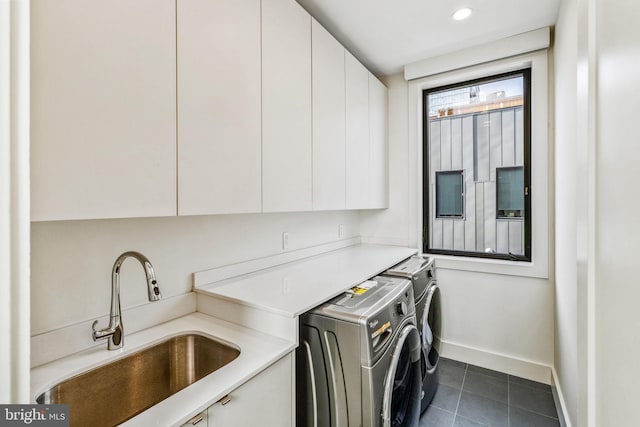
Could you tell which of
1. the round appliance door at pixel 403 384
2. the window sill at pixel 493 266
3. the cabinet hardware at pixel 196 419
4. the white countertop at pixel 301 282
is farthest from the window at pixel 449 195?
the cabinet hardware at pixel 196 419

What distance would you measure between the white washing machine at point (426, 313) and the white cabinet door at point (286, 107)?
861 millimetres

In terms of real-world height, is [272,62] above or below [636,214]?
above

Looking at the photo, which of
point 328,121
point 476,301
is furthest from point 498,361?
point 328,121

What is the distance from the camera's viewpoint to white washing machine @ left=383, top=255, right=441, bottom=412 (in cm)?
183

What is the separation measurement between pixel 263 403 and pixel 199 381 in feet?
0.81

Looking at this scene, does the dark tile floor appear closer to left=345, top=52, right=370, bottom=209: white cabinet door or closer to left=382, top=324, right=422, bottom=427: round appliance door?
left=382, top=324, right=422, bottom=427: round appliance door

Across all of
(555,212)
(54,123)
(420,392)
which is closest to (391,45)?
(555,212)

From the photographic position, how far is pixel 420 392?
5.17 ft

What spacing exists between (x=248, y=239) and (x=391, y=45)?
185cm

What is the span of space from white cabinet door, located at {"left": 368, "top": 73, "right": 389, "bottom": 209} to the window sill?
2.44ft

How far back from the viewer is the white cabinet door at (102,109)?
2.52 feet

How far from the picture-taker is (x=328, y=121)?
75.6 inches

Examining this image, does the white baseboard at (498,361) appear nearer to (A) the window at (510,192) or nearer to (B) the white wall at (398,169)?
(B) the white wall at (398,169)

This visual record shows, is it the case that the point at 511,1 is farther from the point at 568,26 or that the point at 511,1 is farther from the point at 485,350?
the point at 485,350
